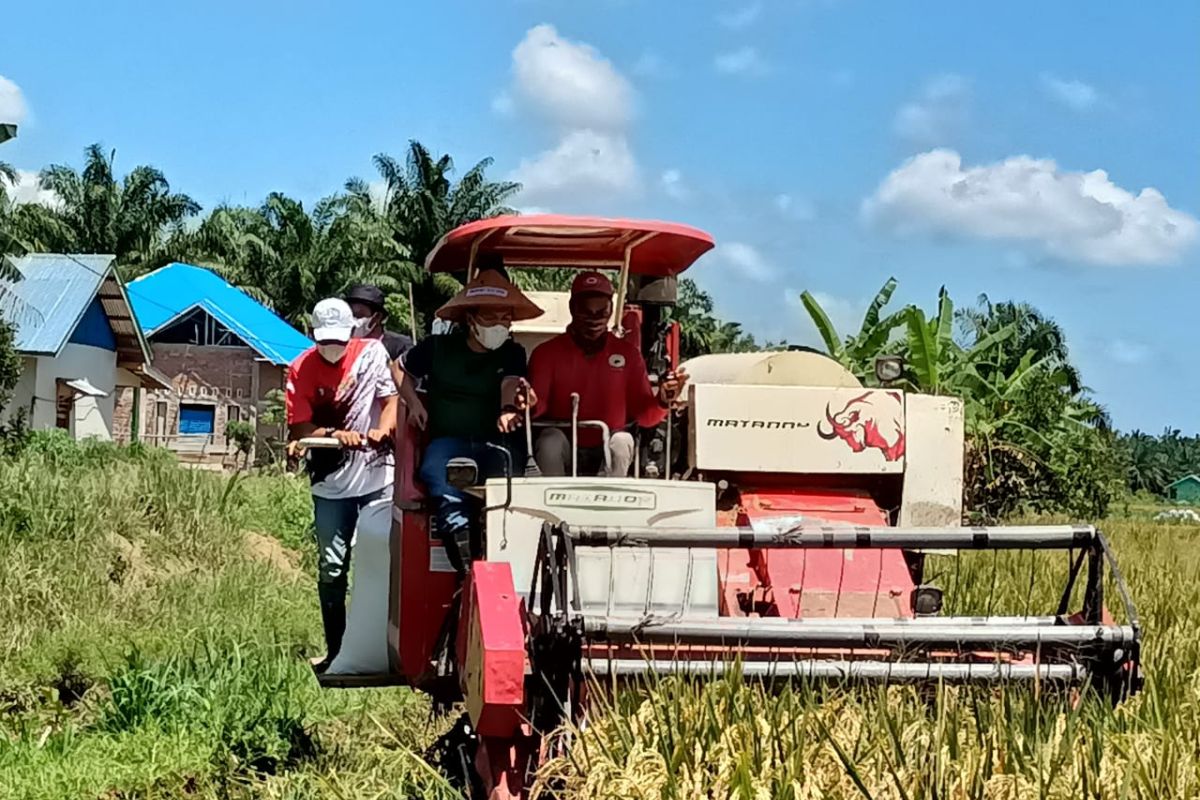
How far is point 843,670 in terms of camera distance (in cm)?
493

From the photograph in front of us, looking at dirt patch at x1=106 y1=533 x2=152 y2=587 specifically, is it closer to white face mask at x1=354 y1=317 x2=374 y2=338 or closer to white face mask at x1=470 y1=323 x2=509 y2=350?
white face mask at x1=354 y1=317 x2=374 y2=338

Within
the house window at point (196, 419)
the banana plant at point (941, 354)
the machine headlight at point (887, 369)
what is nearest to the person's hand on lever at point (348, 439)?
the machine headlight at point (887, 369)

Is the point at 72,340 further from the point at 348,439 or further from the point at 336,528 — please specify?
the point at 348,439

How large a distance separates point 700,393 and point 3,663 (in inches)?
218

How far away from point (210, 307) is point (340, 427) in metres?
42.0

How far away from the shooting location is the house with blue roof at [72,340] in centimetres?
3791

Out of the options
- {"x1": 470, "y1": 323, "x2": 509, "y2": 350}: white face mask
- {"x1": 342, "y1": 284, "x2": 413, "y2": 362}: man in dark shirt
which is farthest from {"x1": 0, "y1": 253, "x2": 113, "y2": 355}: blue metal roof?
{"x1": 470, "y1": 323, "x2": 509, "y2": 350}: white face mask

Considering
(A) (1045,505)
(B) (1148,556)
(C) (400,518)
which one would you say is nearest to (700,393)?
(C) (400,518)

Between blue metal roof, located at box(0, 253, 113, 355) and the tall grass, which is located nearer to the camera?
the tall grass

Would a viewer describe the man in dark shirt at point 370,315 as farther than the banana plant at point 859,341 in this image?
No

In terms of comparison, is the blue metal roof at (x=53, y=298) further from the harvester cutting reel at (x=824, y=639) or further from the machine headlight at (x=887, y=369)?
the harvester cutting reel at (x=824, y=639)

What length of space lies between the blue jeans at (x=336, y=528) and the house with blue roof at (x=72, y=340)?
30.9 metres

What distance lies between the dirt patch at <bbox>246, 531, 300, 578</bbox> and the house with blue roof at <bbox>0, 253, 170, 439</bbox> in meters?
23.0

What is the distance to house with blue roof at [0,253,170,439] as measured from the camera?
37.9 metres
